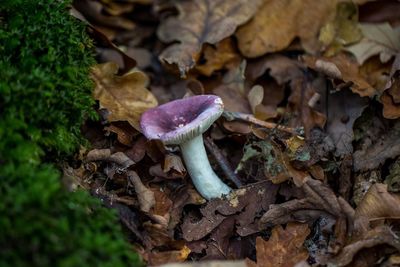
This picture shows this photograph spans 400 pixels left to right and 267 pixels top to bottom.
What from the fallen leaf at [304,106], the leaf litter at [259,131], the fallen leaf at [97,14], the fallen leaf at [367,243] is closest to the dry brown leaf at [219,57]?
the leaf litter at [259,131]

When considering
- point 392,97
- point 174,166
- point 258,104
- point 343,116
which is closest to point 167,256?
point 174,166

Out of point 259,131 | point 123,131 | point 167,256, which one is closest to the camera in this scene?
point 167,256

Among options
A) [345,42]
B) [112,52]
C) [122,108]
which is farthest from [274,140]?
[112,52]

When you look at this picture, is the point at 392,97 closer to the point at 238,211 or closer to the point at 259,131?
the point at 259,131

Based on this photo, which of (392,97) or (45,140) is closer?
(45,140)

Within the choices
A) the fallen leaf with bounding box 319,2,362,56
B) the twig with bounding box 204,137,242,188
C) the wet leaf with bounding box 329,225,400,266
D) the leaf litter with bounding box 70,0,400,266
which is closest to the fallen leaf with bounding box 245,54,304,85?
the leaf litter with bounding box 70,0,400,266

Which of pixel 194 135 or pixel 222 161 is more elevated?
pixel 194 135

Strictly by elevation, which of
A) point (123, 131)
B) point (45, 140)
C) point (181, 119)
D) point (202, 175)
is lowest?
point (202, 175)

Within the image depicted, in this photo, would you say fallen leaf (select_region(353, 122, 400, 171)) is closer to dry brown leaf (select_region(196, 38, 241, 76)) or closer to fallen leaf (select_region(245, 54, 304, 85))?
fallen leaf (select_region(245, 54, 304, 85))
